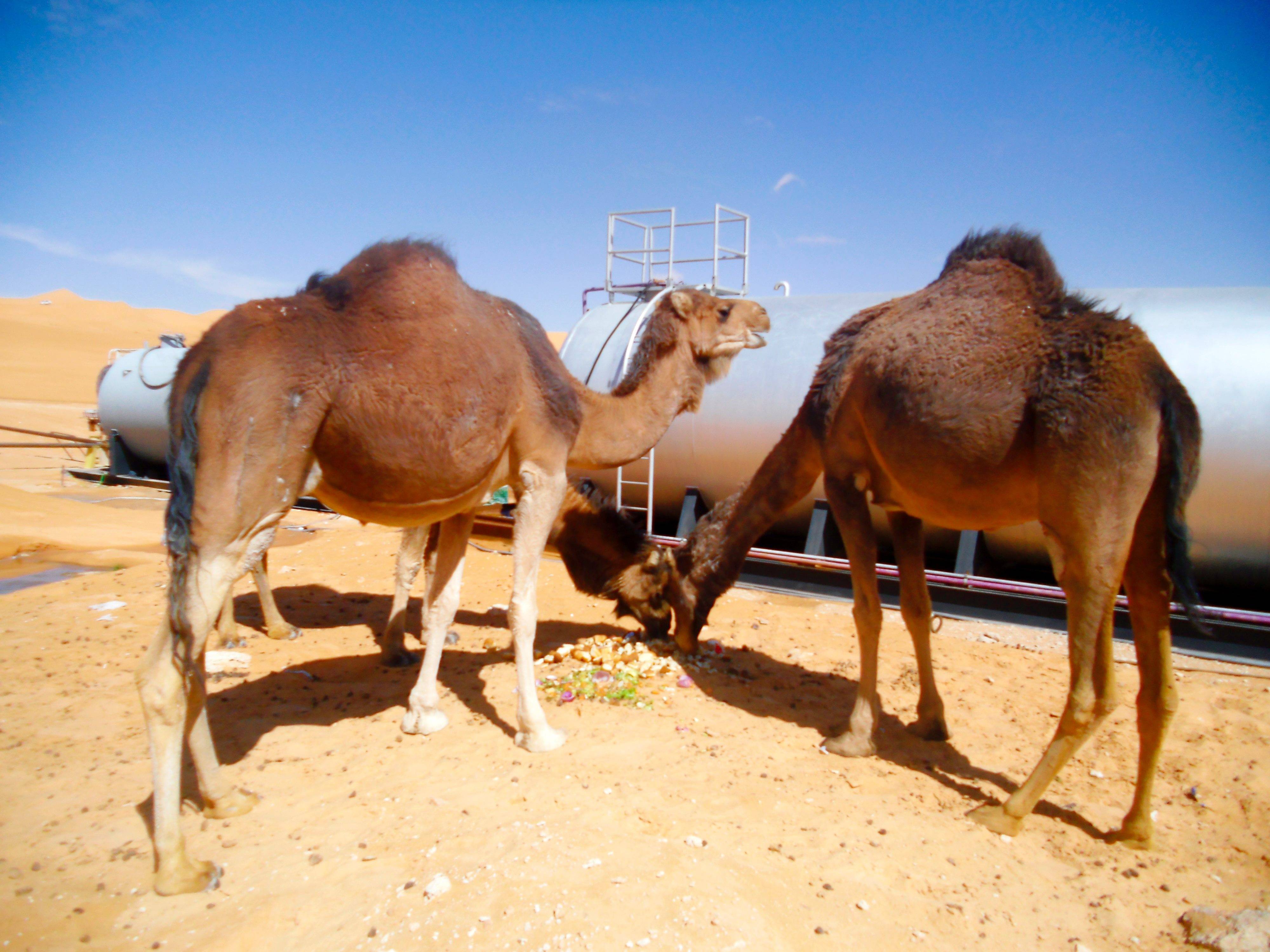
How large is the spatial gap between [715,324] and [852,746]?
3.31m

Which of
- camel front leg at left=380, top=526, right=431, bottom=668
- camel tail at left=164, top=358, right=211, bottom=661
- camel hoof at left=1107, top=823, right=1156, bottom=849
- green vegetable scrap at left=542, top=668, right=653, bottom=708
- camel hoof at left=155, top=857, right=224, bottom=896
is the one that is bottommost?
camel hoof at left=155, top=857, right=224, bottom=896

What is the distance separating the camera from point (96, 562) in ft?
34.1

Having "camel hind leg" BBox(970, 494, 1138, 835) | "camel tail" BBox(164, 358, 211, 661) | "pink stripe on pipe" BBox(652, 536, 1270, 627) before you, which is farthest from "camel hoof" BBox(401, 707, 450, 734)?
"camel hind leg" BBox(970, 494, 1138, 835)

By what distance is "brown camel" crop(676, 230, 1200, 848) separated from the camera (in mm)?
3986

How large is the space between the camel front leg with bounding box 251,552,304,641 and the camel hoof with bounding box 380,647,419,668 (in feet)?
3.89

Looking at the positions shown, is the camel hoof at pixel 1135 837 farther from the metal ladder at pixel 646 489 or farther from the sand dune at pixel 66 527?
the sand dune at pixel 66 527

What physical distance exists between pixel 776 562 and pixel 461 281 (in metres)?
6.05

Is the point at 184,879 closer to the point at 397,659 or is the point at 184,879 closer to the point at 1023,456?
the point at 397,659

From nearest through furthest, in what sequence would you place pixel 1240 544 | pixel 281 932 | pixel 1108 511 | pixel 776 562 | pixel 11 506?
pixel 281 932 < pixel 1108 511 < pixel 1240 544 < pixel 776 562 < pixel 11 506

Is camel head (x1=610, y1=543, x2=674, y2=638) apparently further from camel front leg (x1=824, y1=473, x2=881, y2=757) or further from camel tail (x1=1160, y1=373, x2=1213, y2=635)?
camel tail (x1=1160, y1=373, x2=1213, y2=635)

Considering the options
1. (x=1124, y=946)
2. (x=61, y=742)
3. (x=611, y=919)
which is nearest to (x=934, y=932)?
(x=1124, y=946)

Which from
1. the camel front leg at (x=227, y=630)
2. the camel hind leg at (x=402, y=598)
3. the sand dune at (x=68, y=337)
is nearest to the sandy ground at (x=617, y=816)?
the camel hind leg at (x=402, y=598)

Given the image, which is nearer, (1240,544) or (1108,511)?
(1108,511)

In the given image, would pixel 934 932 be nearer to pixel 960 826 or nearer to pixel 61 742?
pixel 960 826
